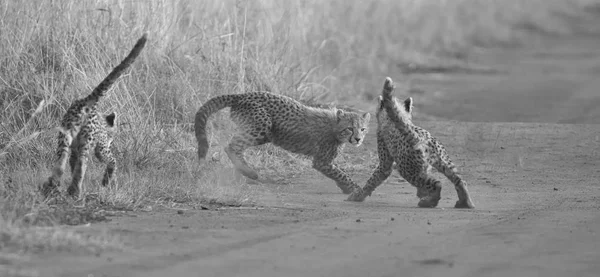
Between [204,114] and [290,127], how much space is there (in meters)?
0.78

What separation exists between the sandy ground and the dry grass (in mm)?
384

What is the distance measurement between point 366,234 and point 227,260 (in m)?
1.15

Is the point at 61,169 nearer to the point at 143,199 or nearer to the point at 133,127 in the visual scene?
the point at 143,199

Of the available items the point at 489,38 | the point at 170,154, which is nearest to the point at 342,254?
the point at 170,154

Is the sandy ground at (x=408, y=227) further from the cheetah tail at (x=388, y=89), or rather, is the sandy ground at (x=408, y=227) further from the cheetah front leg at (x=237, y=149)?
the cheetah tail at (x=388, y=89)

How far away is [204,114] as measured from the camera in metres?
9.29

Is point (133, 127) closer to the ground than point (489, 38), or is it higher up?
higher up

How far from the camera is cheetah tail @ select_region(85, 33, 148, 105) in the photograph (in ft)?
24.6

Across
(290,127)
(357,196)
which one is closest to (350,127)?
(290,127)

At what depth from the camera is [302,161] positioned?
408 inches

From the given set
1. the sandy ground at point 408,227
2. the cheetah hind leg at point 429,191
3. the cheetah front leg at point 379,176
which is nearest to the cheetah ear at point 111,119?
the sandy ground at point 408,227

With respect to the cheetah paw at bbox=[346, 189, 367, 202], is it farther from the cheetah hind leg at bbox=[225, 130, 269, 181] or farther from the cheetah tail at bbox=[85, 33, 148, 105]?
the cheetah tail at bbox=[85, 33, 148, 105]

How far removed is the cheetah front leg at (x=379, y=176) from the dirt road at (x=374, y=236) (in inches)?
5.0

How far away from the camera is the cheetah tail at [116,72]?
7.51 meters
